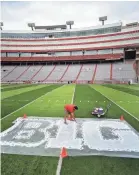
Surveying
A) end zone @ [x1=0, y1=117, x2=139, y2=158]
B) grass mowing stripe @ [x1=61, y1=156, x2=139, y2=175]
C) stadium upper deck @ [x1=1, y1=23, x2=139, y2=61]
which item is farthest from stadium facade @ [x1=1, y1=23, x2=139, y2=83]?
grass mowing stripe @ [x1=61, y1=156, x2=139, y2=175]

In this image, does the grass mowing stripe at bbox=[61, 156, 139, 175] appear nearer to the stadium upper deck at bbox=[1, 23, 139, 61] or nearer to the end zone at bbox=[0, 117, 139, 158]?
the end zone at bbox=[0, 117, 139, 158]

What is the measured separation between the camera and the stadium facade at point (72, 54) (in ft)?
212

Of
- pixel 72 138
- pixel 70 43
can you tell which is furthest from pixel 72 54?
pixel 72 138

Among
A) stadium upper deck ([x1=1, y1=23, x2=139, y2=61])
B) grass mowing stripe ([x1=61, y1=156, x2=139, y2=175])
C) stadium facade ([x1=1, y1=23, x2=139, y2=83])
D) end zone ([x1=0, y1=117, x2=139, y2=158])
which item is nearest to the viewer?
grass mowing stripe ([x1=61, y1=156, x2=139, y2=175])

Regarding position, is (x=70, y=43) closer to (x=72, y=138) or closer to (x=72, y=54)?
(x=72, y=54)

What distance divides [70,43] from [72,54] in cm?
485

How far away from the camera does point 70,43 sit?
79.5 meters

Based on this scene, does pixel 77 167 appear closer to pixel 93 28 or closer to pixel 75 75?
pixel 75 75

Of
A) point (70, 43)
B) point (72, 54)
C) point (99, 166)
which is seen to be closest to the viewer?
point (99, 166)

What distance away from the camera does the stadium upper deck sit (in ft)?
233

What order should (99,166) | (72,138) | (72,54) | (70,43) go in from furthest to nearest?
1. (70,43)
2. (72,54)
3. (72,138)
4. (99,166)

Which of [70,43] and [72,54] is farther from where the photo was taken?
[70,43]

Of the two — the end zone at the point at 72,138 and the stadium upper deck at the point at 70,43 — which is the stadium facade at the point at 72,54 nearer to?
the stadium upper deck at the point at 70,43

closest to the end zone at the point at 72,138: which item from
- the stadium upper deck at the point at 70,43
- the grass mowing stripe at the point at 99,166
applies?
the grass mowing stripe at the point at 99,166
